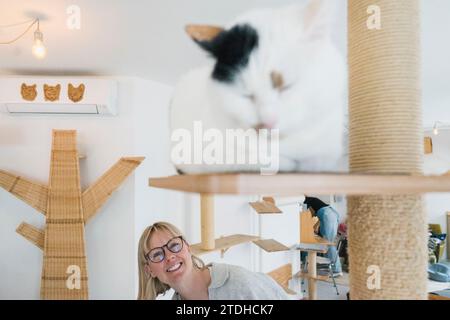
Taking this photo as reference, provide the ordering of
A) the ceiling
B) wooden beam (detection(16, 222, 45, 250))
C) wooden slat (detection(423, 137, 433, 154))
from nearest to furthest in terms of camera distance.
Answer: the ceiling
wooden beam (detection(16, 222, 45, 250))
wooden slat (detection(423, 137, 433, 154))

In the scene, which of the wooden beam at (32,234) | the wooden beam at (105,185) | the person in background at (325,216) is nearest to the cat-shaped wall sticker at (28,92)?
the wooden beam at (105,185)

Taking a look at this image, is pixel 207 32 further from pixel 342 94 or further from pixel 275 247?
pixel 275 247

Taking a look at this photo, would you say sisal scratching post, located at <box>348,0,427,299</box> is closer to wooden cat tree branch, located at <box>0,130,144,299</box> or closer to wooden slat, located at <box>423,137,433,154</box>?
wooden cat tree branch, located at <box>0,130,144,299</box>

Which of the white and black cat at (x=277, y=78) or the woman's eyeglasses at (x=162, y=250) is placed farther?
the woman's eyeglasses at (x=162, y=250)

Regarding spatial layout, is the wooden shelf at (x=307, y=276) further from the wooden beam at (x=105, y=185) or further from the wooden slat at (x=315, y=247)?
the wooden beam at (x=105, y=185)

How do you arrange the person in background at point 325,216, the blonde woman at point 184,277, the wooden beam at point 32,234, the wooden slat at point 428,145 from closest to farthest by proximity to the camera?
the blonde woman at point 184,277
the person in background at point 325,216
the wooden beam at point 32,234
the wooden slat at point 428,145

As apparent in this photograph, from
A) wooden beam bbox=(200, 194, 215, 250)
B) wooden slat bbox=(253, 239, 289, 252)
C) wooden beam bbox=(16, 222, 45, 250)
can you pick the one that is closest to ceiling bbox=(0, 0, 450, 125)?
wooden beam bbox=(200, 194, 215, 250)

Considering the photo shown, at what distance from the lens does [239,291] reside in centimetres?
94

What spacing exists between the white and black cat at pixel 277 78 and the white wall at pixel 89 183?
171cm

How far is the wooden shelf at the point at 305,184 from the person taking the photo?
316mm

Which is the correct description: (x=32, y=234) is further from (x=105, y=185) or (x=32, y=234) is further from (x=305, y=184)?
(x=305, y=184)

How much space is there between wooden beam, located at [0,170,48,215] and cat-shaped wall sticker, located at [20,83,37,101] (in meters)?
0.44

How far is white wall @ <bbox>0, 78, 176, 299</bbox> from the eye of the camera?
201 cm
